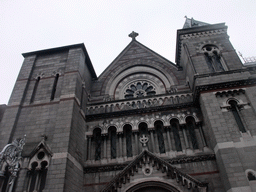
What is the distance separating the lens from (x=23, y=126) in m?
13.3

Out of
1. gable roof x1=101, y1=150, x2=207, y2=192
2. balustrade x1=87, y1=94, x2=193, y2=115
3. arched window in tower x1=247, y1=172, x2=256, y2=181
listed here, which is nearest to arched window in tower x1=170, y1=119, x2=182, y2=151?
balustrade x1=87, y1=94, x2=193, y2=115

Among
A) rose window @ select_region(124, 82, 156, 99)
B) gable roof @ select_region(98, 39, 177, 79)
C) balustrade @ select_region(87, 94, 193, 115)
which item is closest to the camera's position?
balustrade @ select_region(87, 94, 193, 115)

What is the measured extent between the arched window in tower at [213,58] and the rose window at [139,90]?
4.88 metres

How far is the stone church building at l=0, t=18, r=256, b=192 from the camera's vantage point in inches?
444

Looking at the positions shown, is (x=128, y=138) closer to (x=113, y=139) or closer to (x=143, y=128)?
(x=113, y=139)

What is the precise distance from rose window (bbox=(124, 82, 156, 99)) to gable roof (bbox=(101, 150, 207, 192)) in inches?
244

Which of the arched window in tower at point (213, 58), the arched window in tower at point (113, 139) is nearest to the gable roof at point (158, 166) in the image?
the arched window in tower at point (113, 139)

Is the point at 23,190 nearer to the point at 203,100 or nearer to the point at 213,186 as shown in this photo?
the point at 213,186

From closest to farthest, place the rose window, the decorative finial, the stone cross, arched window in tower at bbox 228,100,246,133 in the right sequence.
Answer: arched window in tower at bbox 228,100,246,133 < the stone cross < the rose window < the decorative finial

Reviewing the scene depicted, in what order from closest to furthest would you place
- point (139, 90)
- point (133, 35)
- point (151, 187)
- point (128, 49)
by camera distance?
point (151, 187) → point (139, 90) → point (128, 49) → point (133, 35)

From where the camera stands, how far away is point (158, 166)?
11945 millimetres

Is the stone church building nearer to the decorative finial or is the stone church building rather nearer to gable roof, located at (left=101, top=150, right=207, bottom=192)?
gable roof, located at (left=101, top=150, right=207, bottom=192)

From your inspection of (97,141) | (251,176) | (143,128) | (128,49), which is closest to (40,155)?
(97,141)

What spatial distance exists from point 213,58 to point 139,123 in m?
7.51
